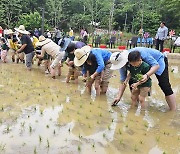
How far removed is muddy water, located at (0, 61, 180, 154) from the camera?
4129mm

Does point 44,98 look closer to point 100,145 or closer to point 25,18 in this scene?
point 100,145

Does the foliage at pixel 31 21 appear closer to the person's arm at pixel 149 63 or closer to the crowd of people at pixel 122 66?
the crowd of people at pixel 122 66

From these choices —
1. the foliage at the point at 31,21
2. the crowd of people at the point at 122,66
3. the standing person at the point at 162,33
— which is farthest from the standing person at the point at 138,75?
the foliage at the point at 31,21

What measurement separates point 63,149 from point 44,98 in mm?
2673

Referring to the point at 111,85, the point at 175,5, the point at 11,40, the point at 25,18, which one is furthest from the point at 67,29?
the point at 111,85

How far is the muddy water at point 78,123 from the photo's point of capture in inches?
163

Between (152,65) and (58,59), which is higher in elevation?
(152,65)

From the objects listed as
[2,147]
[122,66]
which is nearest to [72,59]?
[122,66]

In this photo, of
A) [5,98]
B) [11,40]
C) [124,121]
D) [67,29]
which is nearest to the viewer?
[124,121]

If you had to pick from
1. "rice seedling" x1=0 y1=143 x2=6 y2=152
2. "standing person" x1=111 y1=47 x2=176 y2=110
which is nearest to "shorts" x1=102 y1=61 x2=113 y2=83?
"standing person" x1=111 y1=47 x2=176 y2=110

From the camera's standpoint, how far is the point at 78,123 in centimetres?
502

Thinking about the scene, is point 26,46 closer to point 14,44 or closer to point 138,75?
point 14,44

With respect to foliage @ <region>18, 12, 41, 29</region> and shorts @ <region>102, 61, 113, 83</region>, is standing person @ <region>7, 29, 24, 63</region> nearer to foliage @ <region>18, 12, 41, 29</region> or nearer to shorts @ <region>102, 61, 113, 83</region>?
shorts @ <region>102, 61, 113, 83</region>

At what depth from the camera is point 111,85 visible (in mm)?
8469
